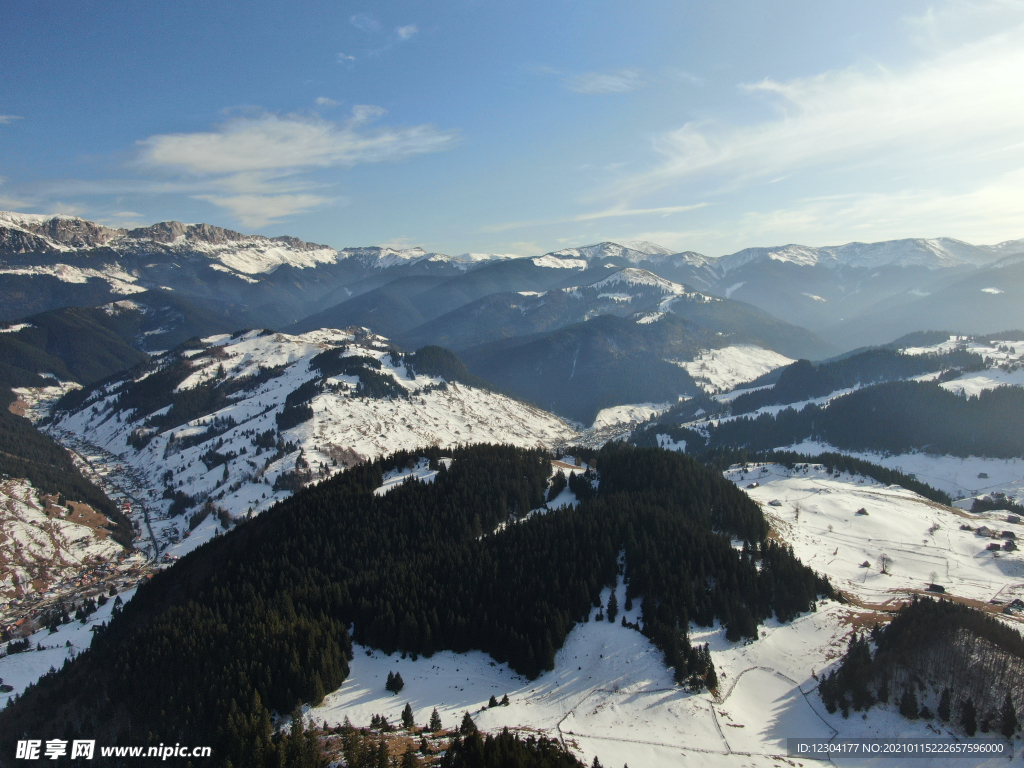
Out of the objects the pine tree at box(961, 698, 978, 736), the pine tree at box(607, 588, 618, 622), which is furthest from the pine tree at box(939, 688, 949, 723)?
the pine tree at box(607, 588, 618, 622)

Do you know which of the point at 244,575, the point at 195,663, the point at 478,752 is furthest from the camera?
the point at 244,575

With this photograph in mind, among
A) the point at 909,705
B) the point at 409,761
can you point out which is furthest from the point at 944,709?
the point at 409,761

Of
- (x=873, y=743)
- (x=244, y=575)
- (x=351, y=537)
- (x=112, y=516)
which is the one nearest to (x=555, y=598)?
(x=873, y=743)

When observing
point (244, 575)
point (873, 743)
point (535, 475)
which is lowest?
point (873, 743)

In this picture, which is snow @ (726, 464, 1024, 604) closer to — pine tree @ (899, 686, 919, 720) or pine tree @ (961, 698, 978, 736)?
pine tree @ (899, 686, 919, 720)

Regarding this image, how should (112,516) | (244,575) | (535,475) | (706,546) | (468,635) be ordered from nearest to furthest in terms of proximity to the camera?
1. (468,635)
2. (706,546)
3. (244,575)
4. (535,475)
5. (112,516)

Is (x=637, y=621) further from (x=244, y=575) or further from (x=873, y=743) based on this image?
(x=244, y=575)

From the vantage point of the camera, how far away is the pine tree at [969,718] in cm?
5756

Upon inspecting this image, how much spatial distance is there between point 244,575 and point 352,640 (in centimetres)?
3502

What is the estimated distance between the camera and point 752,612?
81.3m

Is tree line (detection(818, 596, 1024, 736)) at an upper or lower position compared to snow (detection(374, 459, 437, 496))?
lower

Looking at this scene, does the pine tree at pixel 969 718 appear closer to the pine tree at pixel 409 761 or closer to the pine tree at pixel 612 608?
the pine tree at pixel 612 608

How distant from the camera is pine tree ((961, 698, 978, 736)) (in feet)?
189

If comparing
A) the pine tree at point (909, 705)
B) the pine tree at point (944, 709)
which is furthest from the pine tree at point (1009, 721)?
the pine tree at point (909, 705)
